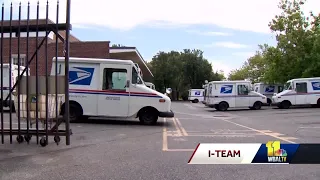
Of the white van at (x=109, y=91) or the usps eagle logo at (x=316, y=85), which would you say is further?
the usps eagle logo at (x=316, y=85)

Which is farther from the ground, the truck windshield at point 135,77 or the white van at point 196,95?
the truck windshield at point 135,77

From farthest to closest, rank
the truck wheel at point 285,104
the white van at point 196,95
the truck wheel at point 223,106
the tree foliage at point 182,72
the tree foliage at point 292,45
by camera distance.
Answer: the tree foliage at point 182,72
the white van at point 196,95
the tree foliage at point 292,45
the truck wheel at point 285,104
the truck wheel at point 223,106

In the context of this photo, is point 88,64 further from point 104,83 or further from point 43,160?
point 43,160

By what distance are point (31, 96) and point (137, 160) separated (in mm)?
3232

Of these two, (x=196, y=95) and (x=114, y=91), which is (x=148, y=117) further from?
(x=196, y=95)

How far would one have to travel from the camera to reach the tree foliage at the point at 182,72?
234 feet

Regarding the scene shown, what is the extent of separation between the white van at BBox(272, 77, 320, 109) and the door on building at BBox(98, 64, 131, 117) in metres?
18.1

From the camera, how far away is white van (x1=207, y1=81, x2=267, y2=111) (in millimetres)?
27680

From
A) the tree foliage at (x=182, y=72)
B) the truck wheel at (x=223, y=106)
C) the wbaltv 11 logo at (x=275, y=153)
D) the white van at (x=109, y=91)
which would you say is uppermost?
the tree foliage at (x=182, y=72)

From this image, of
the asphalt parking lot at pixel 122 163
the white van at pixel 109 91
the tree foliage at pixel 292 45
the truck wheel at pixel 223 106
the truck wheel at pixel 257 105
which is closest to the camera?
the asphalt parking lot at pixel 122 163

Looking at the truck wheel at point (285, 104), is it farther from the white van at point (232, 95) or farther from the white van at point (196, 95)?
the white van at point (196, 95)

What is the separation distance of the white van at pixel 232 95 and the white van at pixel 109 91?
1385cm

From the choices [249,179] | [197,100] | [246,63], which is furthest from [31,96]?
[246,63]

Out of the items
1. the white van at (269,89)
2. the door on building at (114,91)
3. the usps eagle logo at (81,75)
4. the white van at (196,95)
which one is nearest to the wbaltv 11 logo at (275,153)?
the door on building at (114,91)
